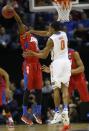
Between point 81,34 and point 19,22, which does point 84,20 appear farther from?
point 19,22

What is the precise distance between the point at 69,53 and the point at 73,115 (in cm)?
304

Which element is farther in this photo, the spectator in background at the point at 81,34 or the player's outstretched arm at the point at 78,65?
the spectator in background at the point at 81,34

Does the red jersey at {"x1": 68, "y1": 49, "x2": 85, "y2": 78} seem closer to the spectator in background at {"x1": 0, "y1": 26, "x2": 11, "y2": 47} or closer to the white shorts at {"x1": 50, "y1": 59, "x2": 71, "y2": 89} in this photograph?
the white shorts at {"x1": 50, "y1": 59, "x2": 71, "y2": 89}

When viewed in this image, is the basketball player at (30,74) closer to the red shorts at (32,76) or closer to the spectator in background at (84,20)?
the red shorts at (32,76)

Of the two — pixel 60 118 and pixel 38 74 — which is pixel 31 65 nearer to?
pixel 38 74

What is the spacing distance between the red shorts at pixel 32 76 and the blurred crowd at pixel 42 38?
2127 mm

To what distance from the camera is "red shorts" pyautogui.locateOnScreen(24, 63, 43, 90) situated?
13.0 metres

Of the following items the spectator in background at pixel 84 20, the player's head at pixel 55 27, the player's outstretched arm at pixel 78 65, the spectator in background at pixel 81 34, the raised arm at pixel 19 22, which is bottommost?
the spectator in background at pixel 81 34

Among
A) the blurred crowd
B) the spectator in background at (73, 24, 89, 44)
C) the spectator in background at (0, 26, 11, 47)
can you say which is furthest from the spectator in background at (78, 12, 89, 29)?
the spectator in background at (0, 26, 11, 47)

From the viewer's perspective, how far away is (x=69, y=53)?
12422mm

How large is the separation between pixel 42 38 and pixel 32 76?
14.9ft

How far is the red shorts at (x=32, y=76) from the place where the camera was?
42.6ft

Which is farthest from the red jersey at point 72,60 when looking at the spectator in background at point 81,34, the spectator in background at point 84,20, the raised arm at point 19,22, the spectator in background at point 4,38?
the spectator in background at point 84,20

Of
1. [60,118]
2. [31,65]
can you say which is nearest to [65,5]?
[31,65]
